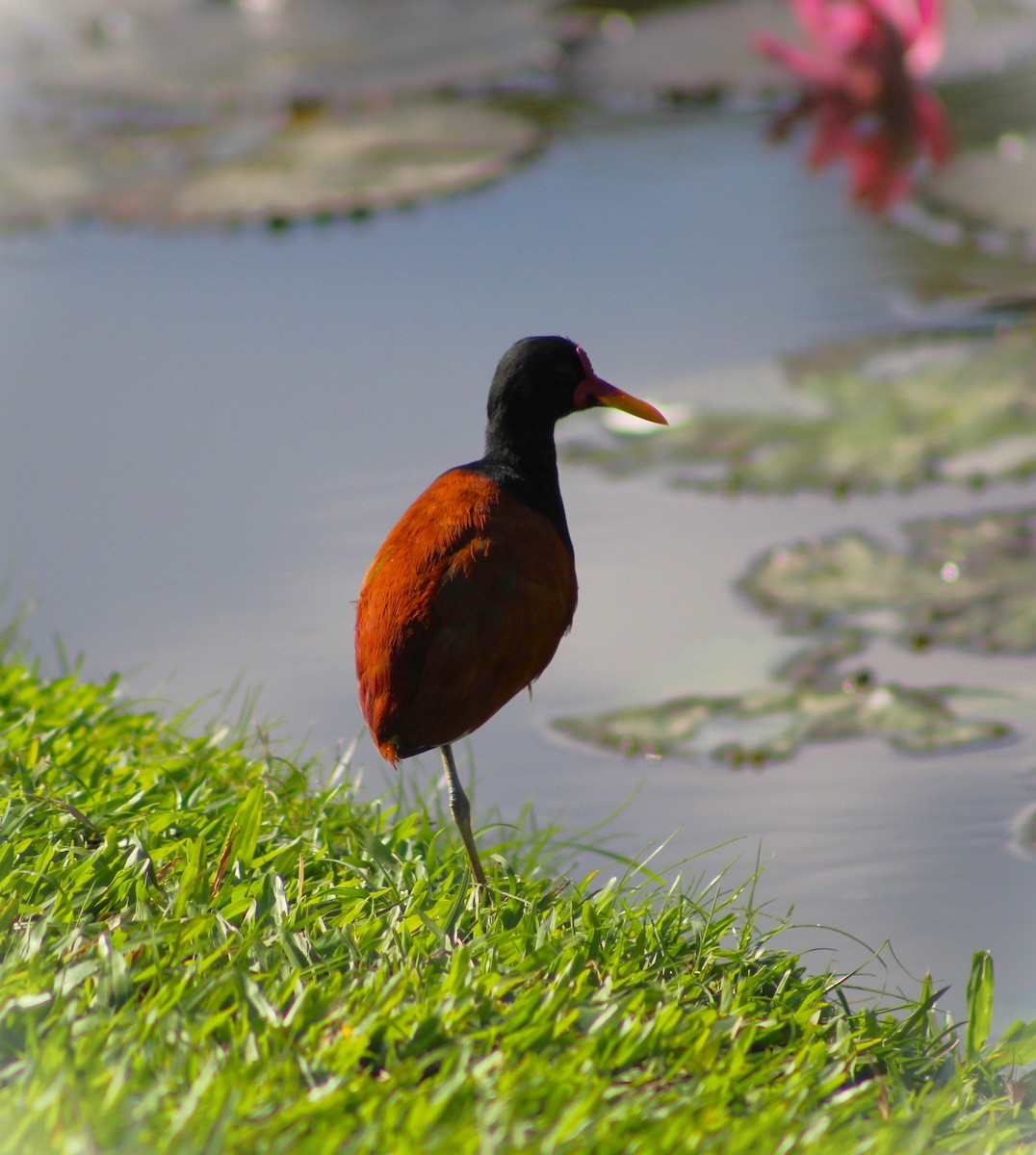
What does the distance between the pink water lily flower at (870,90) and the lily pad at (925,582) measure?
204cm

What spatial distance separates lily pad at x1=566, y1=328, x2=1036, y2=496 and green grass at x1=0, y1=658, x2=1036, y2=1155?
1.56 metres

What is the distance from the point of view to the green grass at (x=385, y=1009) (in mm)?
1347

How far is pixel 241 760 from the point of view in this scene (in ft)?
7.11

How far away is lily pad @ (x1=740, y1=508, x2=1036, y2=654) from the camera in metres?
2.77

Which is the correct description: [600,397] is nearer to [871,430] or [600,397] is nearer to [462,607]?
[462,607]

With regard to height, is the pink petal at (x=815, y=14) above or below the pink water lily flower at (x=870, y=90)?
above

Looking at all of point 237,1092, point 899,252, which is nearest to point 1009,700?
point 237,1092

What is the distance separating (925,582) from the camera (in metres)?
2.93

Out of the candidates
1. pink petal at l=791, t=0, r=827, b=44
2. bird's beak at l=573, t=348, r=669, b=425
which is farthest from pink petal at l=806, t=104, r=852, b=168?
bird's beak at l=573, t=348, r=669, b=425

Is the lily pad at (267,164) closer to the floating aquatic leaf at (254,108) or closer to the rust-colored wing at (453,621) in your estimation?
the floating aquatic leaf at (254,108)

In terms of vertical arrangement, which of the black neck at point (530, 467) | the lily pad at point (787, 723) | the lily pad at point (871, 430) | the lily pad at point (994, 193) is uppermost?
the lily pad at point (994, 193)

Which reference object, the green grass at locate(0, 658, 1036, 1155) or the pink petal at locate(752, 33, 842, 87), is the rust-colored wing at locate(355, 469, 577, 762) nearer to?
the green grass at locate(0, 658, 1036, 1155)

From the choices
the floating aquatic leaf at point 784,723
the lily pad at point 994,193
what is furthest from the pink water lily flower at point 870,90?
the floating aquatic leaf at point 784,723

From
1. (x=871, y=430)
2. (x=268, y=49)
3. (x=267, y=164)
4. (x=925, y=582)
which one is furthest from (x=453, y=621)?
(x=268, y=49)
